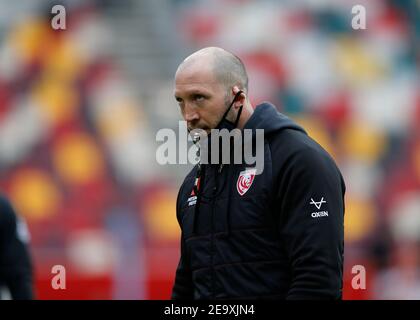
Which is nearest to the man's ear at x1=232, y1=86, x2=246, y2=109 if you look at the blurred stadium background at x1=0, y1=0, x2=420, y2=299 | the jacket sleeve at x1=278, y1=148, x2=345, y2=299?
the jacket sleeve at x1=278, y1=148, x2=345, y2=299

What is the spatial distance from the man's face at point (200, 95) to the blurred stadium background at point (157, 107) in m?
5.63

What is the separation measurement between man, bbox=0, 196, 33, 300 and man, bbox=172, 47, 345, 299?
167 centimetres

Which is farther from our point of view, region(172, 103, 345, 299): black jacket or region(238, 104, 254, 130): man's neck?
region(238, 104, 254, 130): man's neck

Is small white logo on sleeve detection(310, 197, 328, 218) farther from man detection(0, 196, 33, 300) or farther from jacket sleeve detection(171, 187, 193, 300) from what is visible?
man detection(0, 196, 33, 300)

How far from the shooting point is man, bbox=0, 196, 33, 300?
14.0ft

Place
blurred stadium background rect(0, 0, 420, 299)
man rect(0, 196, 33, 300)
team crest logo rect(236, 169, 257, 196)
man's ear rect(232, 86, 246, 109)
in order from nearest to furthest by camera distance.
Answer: team crest logo rect(236, 169, 257, 196) < man's ear rect(232, 86, 246, 109) < man rect(0, 196, 33, 300) < blurred stadium background rect(0, 0, 420, 299)

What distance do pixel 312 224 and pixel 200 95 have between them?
52 centimetres

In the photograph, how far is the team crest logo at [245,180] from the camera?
260 cm

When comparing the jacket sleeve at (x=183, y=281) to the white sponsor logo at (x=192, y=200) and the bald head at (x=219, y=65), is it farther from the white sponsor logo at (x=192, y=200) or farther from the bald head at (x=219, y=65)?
the bald head at (x=219, y=65)

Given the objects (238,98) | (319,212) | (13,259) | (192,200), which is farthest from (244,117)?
(13,259)

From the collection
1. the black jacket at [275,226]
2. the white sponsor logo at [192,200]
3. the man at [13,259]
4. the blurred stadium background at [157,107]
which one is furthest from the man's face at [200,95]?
the blurred stadium background at [157,107]

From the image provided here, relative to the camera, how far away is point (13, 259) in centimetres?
430
